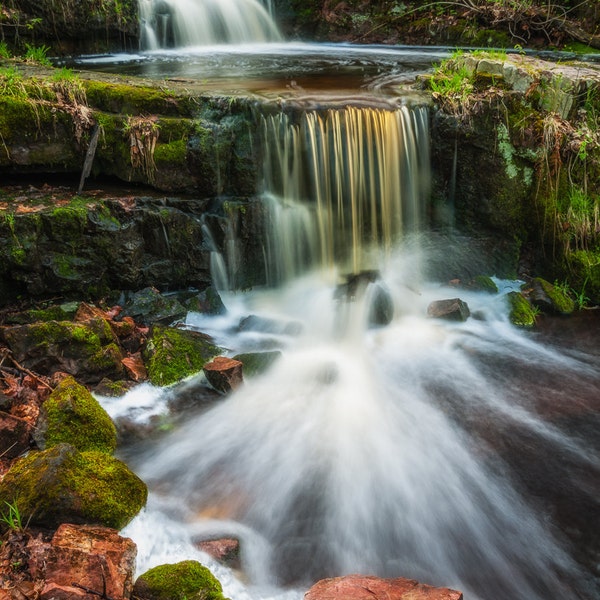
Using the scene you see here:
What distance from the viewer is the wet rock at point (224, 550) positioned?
3.18 m

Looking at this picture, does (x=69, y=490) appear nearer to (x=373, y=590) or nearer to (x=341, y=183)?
(x=373, y=590)

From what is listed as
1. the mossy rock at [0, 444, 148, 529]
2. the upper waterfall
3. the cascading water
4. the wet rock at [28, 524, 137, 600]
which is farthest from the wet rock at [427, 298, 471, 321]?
the upper waterfall

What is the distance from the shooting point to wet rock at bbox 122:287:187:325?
17.9 feet

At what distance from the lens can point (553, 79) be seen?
20.4ft

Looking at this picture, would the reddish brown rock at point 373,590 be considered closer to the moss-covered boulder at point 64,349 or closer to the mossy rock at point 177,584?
the mossy rock at point 177,584

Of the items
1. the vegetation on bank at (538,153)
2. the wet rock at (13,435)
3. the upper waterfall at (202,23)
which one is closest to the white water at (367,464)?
the wet rock at (13,435)

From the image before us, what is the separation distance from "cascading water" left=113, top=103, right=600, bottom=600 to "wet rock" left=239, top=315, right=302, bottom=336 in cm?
2

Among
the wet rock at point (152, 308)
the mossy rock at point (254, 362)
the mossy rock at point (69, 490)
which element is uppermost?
the wet rock at point (152, 308)

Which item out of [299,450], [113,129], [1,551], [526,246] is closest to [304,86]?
[113,129]

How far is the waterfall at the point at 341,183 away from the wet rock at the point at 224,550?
3642 millimetres

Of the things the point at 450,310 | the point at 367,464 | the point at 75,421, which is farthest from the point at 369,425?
the point at 75,421

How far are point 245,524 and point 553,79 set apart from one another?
5.83 meters

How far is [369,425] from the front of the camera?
451 cm

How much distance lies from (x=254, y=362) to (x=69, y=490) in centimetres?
228
